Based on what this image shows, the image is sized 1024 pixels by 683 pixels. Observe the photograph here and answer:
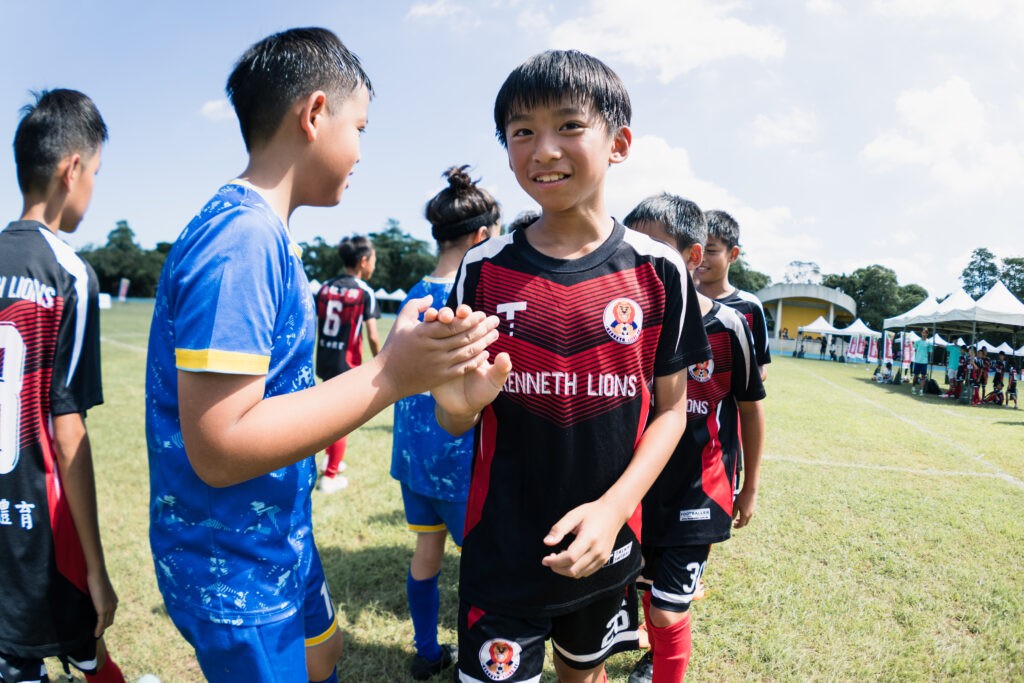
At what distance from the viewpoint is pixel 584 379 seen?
1633 millimetres

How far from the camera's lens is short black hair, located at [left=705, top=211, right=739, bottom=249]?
3.47m

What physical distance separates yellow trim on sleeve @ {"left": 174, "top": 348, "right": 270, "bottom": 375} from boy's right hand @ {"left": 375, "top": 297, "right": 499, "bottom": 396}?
0.78 feet

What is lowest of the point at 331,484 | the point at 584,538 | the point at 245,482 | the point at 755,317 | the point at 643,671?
the point at 643,671

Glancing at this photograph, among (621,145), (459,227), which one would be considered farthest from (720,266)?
(621,145)

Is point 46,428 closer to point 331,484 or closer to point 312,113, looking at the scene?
point 312,113

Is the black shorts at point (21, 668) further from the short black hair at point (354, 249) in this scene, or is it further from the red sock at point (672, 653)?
the short black hair at point (354, 249)

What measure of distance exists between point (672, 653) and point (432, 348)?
6.48ft

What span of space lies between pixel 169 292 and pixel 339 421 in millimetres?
477

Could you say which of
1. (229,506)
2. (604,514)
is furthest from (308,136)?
(604,514)

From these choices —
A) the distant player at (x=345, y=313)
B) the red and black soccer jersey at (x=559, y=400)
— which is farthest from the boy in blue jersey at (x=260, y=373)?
the distant player at (x=345, y=313)

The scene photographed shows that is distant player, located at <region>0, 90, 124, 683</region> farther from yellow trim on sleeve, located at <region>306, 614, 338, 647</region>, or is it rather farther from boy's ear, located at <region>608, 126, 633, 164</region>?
boy's ear, located at <region>608, 126, 633, 164</region>

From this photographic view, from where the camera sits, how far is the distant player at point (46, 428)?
1.75 metres

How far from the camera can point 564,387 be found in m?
1.62

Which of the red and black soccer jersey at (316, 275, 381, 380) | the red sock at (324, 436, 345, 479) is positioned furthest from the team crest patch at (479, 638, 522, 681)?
the red and black soccer jersey at (316, 275, 381, 380)
